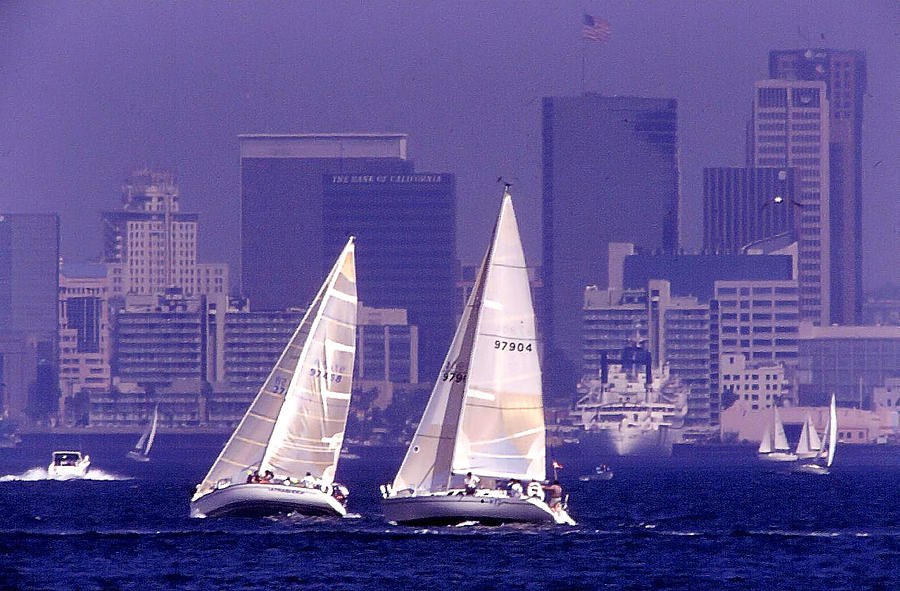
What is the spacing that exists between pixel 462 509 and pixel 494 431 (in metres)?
2.91

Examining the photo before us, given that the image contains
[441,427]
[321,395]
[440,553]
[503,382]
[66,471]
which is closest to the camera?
[440,553]

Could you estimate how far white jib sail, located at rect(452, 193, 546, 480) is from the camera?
78312 mm

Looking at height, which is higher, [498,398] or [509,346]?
[509,346]

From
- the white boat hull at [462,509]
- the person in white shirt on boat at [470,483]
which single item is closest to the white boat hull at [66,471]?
the white boat hull at [462,509]

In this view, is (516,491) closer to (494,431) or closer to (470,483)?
(470,483)

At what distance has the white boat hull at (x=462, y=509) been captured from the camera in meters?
77.7

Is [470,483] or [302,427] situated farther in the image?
[302,427]

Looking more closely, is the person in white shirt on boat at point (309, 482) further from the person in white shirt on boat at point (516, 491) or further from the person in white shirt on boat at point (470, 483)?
the person in white shirt on boat at point (516, 491)

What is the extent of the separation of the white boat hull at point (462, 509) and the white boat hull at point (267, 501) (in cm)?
561

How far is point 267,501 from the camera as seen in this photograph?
84.1 m

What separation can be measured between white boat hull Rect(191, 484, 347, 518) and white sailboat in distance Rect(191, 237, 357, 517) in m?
0.04

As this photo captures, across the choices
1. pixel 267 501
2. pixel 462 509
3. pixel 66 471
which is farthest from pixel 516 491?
pixel 66 471

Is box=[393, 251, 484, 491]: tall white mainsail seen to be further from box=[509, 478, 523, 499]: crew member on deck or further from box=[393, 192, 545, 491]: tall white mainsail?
box=[509, 478, 523, 499]: crew member on deck

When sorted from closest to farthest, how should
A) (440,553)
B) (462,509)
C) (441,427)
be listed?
(440,553) → (462,509) → (441,427)
